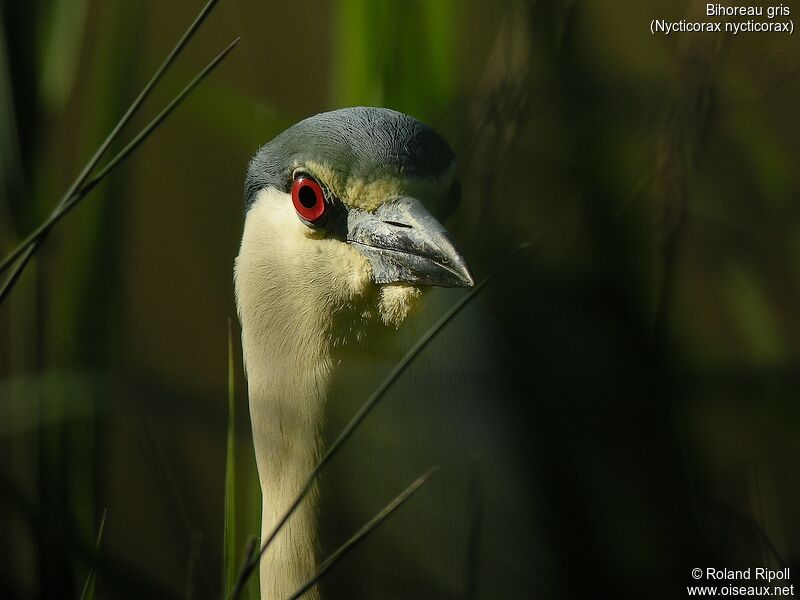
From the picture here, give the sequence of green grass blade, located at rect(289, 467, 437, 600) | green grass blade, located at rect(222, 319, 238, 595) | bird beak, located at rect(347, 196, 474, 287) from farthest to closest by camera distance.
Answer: bird beak, located at rect(347, 196, 474, 287) → green grass blade, located at rect(222, 319, 238, 595) → green grass blade, located at rect(289, 467, 437, 600)

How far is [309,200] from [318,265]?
0.09m

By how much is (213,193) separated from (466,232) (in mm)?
844

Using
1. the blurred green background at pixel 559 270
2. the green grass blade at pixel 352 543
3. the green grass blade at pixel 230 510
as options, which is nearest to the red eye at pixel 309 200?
the blurred green background at pixel 559 270

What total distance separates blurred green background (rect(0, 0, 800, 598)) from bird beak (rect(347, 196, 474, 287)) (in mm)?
64

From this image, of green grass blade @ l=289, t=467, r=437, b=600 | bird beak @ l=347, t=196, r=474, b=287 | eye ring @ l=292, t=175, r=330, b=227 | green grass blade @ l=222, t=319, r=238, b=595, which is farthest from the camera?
eye ring @ l=292, t=175, r=330, b=227

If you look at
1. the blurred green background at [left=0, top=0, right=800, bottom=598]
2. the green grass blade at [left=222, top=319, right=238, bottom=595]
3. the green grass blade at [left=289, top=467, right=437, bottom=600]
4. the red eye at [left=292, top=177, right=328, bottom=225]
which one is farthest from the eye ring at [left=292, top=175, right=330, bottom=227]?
the green grass blade at [left=289, top=467, right=437, bottom=600]

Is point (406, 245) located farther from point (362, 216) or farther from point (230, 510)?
point (230, 510)

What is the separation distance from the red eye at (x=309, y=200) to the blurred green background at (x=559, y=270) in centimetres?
14

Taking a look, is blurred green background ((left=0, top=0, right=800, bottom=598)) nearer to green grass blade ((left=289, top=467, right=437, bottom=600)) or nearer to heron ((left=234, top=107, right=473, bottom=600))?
heron ((left=234, top=107, right=473, bottom=600))

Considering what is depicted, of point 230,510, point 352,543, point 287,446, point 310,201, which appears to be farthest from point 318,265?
point 352,543

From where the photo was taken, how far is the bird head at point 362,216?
3.65 feet

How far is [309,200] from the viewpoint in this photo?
121 centimetres

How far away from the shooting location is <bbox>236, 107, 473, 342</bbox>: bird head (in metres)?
1.11

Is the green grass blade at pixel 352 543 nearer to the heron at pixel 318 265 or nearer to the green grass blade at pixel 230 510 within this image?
the green grass blade at pixel 230 510
